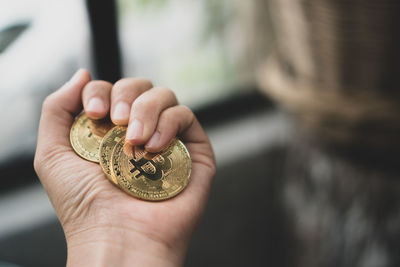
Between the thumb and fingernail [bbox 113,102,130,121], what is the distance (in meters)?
0.10

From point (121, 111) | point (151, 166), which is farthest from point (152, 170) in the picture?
point (121, 111)

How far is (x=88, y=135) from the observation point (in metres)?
0.72

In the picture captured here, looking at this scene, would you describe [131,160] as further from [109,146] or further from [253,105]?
[253,105]


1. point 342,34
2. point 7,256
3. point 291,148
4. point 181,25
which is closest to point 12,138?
point 7,256

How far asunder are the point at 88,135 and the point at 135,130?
0.13 meters

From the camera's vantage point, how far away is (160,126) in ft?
2.22

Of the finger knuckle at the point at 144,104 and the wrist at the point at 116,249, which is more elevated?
the finger knuckle at the point at 144,104

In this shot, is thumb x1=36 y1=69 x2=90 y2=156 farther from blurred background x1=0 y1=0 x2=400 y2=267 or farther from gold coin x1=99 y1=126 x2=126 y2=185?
blurred background x1=0 y1=0 x2=400 y2=267

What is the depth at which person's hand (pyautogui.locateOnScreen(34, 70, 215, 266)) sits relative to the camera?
2.06 feet

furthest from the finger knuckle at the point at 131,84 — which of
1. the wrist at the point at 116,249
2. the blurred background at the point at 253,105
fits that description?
the blurred background at the point at 253,105

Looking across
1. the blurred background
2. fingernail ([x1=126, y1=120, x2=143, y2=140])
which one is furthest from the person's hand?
the blurred background

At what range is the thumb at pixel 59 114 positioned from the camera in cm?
71

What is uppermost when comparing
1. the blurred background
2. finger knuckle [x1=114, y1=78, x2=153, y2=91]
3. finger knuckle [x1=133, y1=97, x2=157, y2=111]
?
finger knuckle [x1=114, y1=78, x2=153, y2=91]

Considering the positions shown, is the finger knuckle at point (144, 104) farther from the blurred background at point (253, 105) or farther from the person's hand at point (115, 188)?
the blurred background at point (253, 105)
